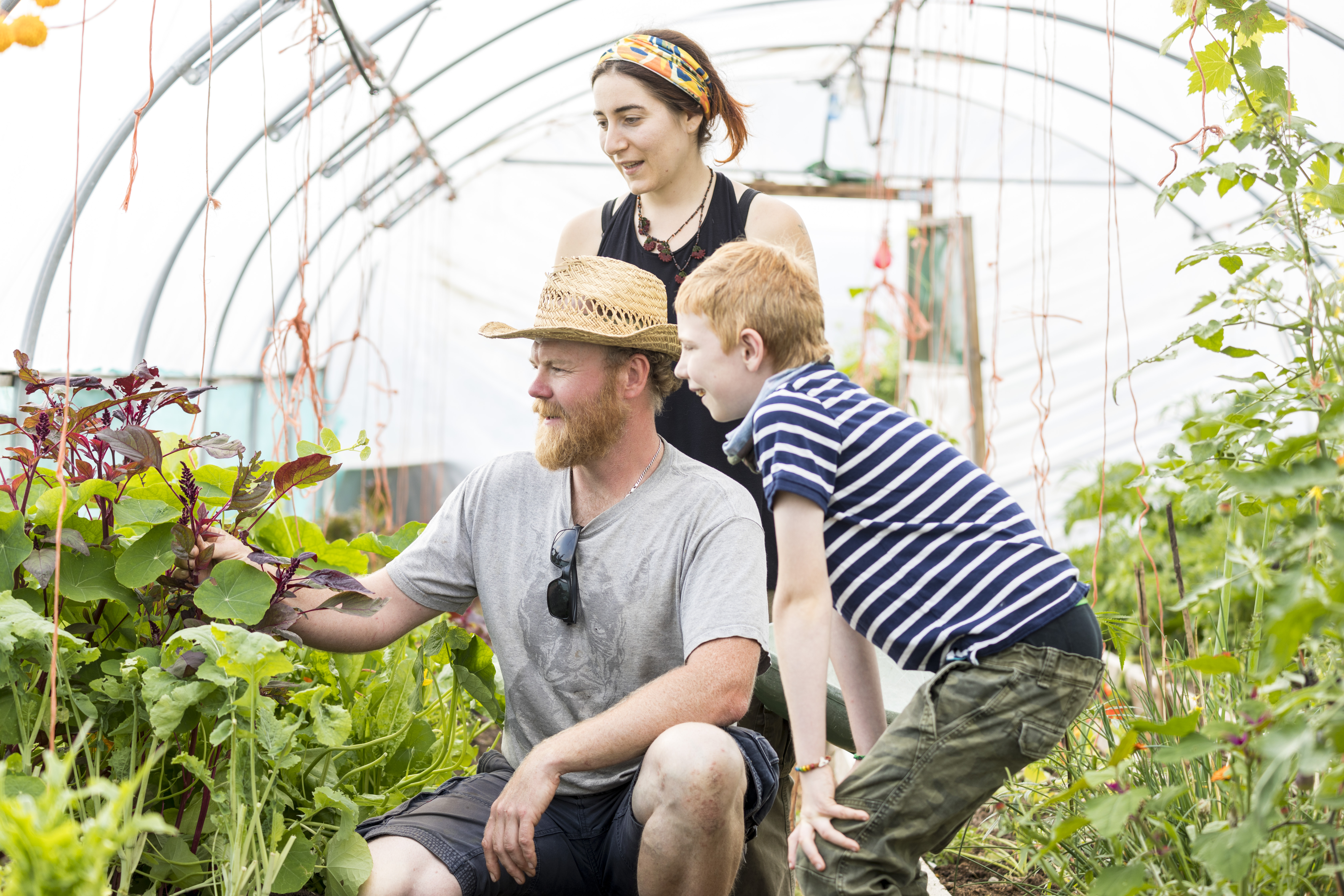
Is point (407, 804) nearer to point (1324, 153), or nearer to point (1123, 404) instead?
point (1324, 153)

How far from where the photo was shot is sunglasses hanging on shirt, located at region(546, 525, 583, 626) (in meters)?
1.75

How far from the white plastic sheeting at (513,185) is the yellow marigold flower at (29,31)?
1426mm

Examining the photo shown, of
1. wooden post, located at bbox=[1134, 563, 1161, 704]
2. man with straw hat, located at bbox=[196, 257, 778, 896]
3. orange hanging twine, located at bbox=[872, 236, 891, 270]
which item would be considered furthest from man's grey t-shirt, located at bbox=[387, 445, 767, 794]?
orange hanging twine, located at bbox=[872, 236, 891, 270]

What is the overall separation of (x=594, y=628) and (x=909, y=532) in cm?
56

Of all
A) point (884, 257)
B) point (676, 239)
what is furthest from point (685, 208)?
point (884, 257)

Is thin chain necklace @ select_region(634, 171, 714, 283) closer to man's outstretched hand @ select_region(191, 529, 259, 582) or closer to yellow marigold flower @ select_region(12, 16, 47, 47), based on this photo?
man's outstretched hand @ select_region(191, 529, 259, 582)

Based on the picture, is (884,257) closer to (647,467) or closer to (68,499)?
(647,467)

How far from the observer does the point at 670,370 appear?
1.94 m

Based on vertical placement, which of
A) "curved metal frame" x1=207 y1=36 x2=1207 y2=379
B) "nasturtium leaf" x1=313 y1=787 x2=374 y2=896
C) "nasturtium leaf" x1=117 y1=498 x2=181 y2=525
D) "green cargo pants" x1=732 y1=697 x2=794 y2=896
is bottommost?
"green cargo pants" x1=732 y1=697 x2=794 y2=896

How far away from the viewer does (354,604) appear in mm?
1545

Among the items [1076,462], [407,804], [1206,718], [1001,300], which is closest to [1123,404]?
[1076,462]

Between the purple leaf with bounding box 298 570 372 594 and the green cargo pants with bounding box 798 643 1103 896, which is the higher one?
the purple leaf with bounding box 298 570 372 594

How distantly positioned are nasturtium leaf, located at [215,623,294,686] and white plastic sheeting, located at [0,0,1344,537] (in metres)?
1.43

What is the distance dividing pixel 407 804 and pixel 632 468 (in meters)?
0.69
